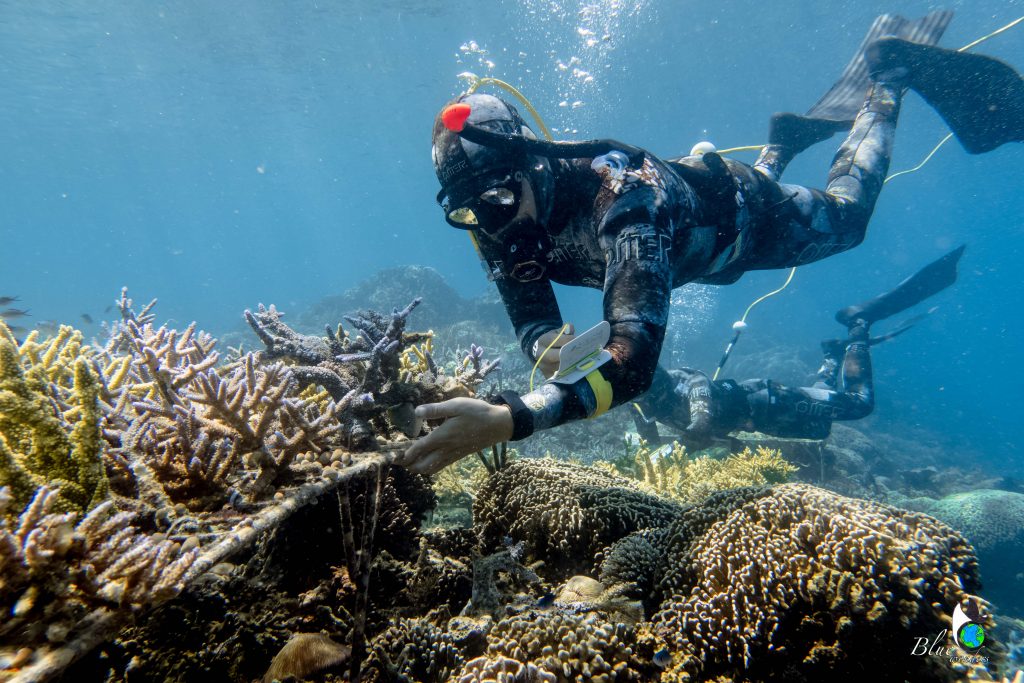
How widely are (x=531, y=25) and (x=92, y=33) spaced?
32.0 metres

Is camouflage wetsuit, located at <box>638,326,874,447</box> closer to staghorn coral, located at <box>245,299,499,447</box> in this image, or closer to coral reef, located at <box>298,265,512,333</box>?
staghorn coral, located at <box>245,299,499,447</box>

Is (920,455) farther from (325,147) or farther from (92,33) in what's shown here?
(325,147)

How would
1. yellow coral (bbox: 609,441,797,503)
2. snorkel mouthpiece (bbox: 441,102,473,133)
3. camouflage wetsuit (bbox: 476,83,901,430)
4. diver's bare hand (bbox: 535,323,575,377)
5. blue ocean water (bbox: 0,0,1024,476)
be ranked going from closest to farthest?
1. camouflage wetsuit (bbox: 476,83,901,430)
2. snorkel mouthpiece (bbox: 441,102,473,133)
3. diver's bare hand (bbox: 535,323,575,377)
4. yellow coral (bbox: 609,441,797,503)
5. blue ocean water (bbox: 0,0,1024,476)

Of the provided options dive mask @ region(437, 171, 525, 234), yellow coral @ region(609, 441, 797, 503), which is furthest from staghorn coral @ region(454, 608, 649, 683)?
yellow coral @ region(609, 441, 797, 503)

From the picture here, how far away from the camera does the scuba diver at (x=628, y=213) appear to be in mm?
2287

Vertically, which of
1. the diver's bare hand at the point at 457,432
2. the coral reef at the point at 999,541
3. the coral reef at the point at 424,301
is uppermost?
the coral reef at the point at 424,301

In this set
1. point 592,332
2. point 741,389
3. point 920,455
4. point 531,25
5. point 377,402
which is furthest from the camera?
point 531,25

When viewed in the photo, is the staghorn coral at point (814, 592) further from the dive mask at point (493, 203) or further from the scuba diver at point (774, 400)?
the scuba diver at point (774, 400)

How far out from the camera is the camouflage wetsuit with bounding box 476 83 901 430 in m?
2.39

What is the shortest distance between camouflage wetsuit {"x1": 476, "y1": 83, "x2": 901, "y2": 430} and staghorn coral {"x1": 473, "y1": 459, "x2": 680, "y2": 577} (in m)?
0.91

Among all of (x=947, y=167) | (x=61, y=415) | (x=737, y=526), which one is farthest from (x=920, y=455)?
(x=947, y=167)

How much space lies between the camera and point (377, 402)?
256 cm

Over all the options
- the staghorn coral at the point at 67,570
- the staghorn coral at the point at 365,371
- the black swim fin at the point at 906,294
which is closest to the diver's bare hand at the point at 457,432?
the staghorn coral at the point at 365,371

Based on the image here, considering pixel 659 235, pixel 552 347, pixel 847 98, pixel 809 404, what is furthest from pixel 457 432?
pixel 847 98
